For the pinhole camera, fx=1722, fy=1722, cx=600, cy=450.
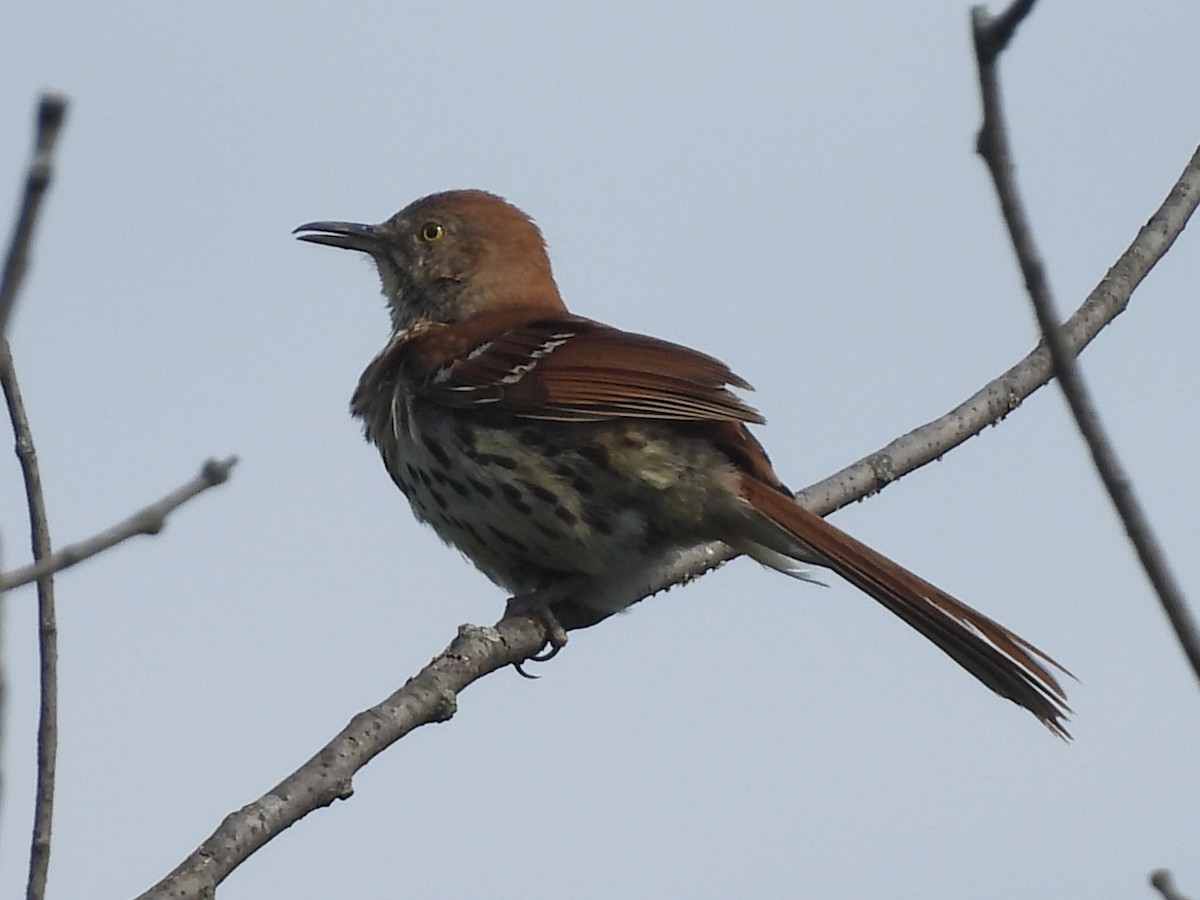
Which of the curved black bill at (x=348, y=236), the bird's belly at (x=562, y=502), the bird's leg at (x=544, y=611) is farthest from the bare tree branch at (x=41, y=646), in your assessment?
the curved black bill at (x=348, y=236)

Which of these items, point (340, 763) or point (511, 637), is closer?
point (340, 763)

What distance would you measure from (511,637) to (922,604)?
95 cm

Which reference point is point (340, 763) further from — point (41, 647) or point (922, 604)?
point (922, 604)

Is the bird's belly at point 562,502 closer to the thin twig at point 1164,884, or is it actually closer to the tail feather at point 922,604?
the tail feather at point 922,604

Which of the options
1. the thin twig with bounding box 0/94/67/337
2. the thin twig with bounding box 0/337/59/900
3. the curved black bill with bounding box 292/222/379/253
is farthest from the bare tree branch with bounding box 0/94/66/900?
the curved black bill with bounding box 292/222/379/253

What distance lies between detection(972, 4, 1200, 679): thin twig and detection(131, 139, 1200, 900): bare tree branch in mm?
1461

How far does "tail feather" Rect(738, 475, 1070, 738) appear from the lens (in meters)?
3.49

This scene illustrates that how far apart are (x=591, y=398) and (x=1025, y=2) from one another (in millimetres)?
3058

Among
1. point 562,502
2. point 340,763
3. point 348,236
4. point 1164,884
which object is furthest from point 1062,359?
point 348,236

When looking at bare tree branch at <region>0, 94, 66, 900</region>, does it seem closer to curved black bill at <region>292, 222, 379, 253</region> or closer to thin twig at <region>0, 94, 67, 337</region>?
thin twig at <region>0, 94, 67, 337</region>

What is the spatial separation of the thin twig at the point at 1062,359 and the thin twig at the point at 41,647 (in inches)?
51.3

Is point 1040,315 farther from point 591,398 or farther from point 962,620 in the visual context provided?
point 591,398

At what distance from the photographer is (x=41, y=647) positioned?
273cm

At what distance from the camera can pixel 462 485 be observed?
15.2 feet
